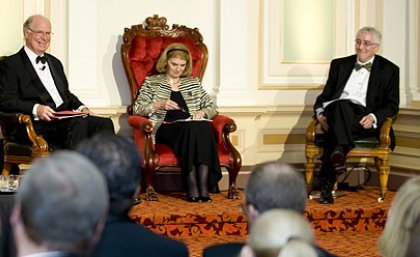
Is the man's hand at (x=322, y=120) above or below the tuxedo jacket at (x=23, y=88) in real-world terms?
below

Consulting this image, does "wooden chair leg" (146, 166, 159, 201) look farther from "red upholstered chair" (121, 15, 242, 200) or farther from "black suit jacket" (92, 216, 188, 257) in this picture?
"black suit jacket" (92, 216, 188, 257)

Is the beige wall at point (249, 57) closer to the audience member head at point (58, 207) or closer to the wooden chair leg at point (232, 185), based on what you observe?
the wooden chair leg at point (232, 185)

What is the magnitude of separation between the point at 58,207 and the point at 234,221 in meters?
4.77

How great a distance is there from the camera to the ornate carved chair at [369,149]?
22.1 ft

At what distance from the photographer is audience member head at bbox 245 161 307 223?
2.21 metres

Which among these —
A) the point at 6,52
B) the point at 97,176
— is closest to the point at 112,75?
the point at 6,52

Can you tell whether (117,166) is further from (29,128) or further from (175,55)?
(175,55)

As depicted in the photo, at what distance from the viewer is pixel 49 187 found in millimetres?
1575

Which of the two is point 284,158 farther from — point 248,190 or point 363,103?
point 248,190

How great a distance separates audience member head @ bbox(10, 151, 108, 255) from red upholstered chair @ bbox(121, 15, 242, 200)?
4834mm

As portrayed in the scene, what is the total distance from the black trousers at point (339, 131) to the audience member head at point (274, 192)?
174 inches

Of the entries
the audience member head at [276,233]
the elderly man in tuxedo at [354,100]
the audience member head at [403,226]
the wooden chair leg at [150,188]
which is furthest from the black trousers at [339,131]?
the audience member head at [276,233]

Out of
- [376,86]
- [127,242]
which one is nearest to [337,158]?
[376,86]

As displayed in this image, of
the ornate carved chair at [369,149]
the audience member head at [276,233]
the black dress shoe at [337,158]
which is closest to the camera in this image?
the audience member head at [276,233]
